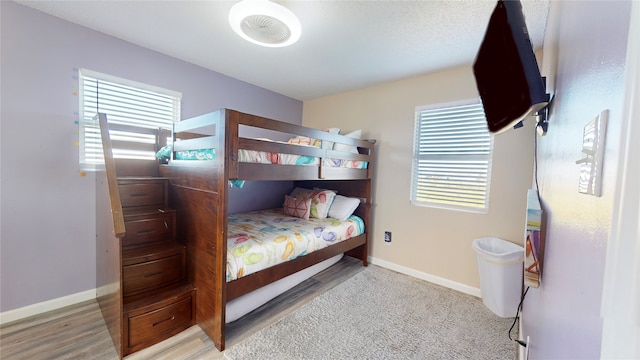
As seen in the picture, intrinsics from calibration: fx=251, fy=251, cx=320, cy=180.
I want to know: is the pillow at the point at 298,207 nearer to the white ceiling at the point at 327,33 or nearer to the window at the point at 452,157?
the window at the point at 452,157

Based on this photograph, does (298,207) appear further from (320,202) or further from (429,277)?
(429,277)

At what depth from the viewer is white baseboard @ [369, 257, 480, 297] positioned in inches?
96.3

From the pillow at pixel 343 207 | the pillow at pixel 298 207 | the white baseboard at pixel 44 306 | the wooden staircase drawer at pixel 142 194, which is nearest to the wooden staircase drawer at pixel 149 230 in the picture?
the wooden staircase drawer at pixel 142 194

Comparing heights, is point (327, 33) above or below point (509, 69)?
above

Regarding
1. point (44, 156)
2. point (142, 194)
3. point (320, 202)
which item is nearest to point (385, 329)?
point (320, 202)

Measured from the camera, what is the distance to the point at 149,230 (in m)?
1.93

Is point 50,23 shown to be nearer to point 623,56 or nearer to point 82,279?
point 82,279

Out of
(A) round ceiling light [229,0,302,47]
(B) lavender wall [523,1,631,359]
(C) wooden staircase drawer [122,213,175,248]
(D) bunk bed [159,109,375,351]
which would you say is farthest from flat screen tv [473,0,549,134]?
(C) wooden staircase drawer [122,213,175,248]

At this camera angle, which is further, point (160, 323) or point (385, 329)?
point (385, 329)

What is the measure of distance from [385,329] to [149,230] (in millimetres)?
1939

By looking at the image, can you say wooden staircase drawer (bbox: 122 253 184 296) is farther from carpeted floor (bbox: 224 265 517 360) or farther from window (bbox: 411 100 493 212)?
window (bbox: 411 100 493 212)

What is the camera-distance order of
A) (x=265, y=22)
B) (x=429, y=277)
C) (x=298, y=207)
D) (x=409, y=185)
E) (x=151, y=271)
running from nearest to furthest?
(x=265, y=22) < (x=151, y=271) < (x=429, y=277) < (x=409, y=185) < (x=298, y=207)

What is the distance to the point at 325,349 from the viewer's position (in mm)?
1649

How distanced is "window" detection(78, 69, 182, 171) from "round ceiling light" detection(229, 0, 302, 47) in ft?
4.48
